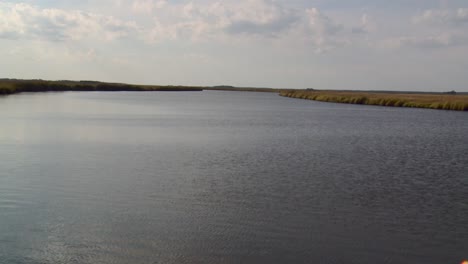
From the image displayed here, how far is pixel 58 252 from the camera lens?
811 cm

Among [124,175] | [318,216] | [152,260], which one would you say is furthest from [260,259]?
[124,175]

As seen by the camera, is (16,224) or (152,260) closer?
(152,260)

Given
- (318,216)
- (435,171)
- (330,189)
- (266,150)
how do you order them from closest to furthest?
1. (318,216)
2. (330,189)
3. (435,171)
4. (266,150)

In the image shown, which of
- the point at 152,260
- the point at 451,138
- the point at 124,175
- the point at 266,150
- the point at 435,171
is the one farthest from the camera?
the point at 451,138

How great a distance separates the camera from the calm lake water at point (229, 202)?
27.6 ft

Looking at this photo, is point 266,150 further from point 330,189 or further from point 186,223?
point 186,223

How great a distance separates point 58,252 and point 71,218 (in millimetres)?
1994

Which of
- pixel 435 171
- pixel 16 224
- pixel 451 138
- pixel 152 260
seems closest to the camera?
pixel 152 260

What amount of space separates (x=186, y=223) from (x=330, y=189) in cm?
464

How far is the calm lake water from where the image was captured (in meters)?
8.41

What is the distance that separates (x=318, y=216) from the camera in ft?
34.5

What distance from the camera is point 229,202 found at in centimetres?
1147

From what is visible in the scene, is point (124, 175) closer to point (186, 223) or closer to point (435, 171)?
point (186, 223)

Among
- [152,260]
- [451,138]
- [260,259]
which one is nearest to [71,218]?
[152,260]
